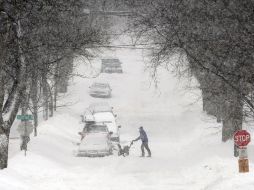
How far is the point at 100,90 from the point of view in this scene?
53.5m

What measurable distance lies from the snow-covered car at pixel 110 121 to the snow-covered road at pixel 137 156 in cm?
130

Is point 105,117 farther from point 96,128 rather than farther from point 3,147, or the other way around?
point 3,147

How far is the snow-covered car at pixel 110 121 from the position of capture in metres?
34.4

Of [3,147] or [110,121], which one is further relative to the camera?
[110,121]

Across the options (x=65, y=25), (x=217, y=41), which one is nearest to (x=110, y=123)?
(x=65, y=25)

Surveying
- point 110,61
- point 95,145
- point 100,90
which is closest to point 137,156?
point 95,145

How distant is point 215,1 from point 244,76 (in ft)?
6.87

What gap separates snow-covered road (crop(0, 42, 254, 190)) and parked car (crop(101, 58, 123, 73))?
275 inches

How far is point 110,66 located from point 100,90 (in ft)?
35.9

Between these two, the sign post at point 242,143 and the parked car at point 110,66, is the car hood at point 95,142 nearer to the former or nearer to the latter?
the sign post at point 242,143

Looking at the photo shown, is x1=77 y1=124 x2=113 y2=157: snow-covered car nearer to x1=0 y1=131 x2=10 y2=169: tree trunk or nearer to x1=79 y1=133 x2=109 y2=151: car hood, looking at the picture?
x1=79 y1=133 x2=109 y2=151: car hood

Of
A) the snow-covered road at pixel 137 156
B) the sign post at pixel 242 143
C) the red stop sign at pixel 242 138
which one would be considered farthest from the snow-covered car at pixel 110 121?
the red stop sign at pixel 242 138

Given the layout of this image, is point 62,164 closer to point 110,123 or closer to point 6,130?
point 6,130

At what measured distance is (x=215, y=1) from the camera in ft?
56.6
